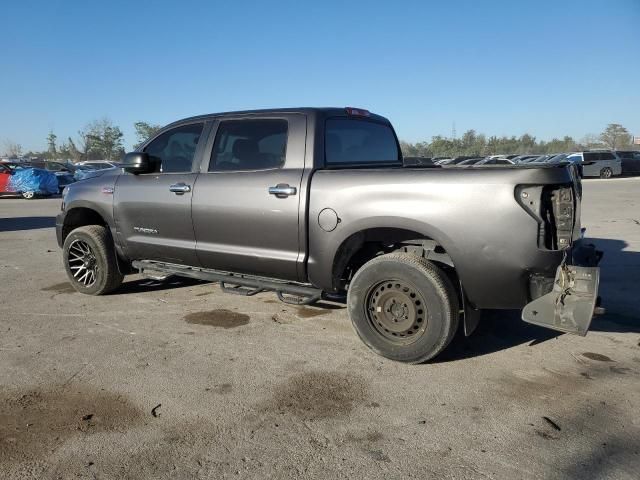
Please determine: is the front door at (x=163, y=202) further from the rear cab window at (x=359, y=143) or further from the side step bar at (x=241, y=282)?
the rear cab window at (x=359, y=143)

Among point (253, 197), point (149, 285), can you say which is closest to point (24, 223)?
point (149, 285)

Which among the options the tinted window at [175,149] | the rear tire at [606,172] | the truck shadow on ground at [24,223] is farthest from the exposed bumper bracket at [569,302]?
the rear tire at [606,172]

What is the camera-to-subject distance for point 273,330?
4.59 m

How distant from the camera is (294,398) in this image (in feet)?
10.8

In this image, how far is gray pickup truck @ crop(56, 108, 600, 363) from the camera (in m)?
3.27

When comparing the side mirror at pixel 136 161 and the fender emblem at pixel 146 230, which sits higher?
the side mirror at pixel 136 161

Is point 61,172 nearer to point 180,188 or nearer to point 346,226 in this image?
point 180,188

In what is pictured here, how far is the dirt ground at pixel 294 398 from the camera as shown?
2.59 metres

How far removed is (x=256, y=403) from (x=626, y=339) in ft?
10.4

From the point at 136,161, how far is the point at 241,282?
161 centimetres

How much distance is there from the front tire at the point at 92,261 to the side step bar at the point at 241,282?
354mm

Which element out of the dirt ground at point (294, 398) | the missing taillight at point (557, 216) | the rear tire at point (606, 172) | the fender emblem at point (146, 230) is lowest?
the dirt ground at point (294, 398)

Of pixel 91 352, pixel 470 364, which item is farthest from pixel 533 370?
pixel 91 352

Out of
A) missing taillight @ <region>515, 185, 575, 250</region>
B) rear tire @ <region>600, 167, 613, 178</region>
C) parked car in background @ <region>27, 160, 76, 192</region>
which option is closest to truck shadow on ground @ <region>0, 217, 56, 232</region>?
parked car in background @ <region>27, 160, 76, 192</region>
